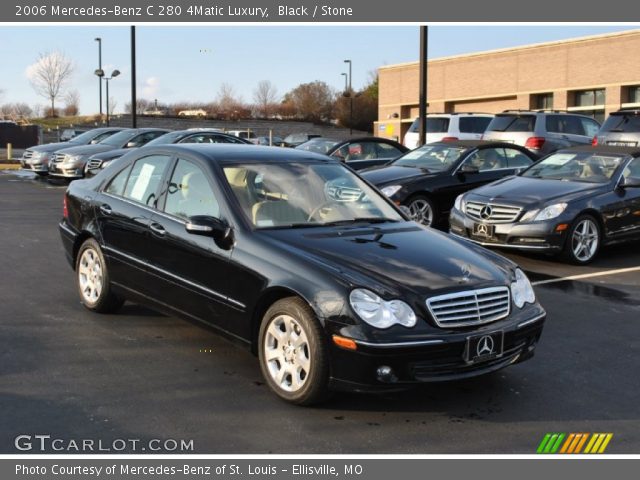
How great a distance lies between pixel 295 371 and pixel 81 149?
16250 mm

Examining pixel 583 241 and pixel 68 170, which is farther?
pixel 68 170

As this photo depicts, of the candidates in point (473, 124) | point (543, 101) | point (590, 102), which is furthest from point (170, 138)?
point (543, 101)

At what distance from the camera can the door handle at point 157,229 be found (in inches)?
228

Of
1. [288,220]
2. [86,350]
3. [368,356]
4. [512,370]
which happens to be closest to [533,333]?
[512,370]

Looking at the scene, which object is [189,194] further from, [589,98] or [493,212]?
[589,98]

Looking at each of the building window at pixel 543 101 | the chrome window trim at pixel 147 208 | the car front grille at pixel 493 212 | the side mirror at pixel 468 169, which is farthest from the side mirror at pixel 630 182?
the building window at pixel 543 101

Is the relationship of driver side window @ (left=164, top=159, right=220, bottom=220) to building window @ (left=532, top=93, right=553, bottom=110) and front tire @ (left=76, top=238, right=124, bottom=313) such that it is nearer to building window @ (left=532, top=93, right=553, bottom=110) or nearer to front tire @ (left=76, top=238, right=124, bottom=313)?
front tire @ (left=76, top=238, right=124, bottom=313)

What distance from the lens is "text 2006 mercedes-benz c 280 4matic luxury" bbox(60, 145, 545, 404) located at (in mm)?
4496

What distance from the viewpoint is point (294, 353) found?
4.75 meters

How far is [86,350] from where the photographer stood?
5.77 meters

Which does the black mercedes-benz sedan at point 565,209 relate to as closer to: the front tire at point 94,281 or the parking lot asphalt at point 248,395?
the parking lot asphalt at point 248,395

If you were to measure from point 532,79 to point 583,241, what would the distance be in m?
34.7

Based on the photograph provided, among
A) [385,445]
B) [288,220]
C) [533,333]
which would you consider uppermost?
[288,220]

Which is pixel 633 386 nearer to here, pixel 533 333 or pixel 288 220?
pixel 533 333
